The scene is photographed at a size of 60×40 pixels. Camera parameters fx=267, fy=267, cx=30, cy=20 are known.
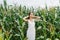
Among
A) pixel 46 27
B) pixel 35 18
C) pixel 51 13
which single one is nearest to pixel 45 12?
pixel 51 13

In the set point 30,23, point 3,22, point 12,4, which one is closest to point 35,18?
point 30,23

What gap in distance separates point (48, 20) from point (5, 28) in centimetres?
76

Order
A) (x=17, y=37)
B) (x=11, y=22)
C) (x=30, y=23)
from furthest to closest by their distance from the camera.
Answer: (x=11, y=22), (x=17, y=37), (x=30, y=23)

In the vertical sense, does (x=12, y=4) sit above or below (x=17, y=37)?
above

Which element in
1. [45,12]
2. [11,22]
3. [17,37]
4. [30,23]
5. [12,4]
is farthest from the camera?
[12,4]

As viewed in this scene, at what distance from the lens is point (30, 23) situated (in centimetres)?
396

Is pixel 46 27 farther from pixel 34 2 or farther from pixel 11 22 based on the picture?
pixel 34 2

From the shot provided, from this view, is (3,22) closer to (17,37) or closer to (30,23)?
(17,37)

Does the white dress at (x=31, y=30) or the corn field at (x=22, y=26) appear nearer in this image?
the white dress at (x=31, y=30)

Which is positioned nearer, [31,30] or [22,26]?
[31,30]

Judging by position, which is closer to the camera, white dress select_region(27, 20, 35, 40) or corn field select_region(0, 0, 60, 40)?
white dress select_region(27, 20, 35, 40)

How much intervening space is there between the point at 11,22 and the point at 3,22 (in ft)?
0.46

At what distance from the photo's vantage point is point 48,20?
4.66 metres

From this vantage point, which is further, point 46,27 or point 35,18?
point 46,27
